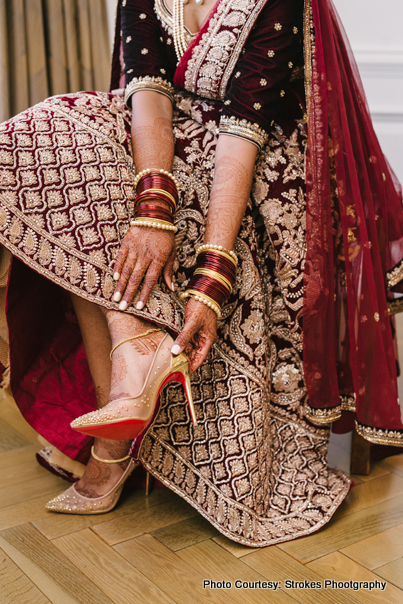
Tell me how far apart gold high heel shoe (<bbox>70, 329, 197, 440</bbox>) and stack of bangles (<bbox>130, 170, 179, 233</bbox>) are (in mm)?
170

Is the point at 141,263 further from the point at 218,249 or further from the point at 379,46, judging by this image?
the point at 379,46

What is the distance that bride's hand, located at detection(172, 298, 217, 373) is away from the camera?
0.81 metres

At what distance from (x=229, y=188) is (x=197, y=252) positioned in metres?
0.11

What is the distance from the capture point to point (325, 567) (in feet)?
2.57

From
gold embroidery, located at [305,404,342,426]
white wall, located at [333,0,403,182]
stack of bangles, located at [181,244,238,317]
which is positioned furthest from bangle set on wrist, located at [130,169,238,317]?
white wall, located at [333,0,403,182]

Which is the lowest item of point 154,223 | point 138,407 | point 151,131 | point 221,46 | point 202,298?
point 138,407

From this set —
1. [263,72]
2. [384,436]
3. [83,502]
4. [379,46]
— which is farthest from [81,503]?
[379,46]

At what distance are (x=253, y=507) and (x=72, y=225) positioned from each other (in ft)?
1.70

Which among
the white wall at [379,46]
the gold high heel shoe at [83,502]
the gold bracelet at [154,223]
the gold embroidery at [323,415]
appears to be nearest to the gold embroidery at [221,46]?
the gold bracelet at [154,223]

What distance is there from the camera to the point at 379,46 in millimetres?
2521

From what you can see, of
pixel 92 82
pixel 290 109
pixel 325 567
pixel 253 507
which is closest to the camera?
pixel 325 567

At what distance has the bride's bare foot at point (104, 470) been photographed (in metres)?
0.95

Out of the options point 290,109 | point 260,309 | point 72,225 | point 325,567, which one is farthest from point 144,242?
point 325,567

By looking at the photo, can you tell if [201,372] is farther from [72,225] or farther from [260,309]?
[72,225]
